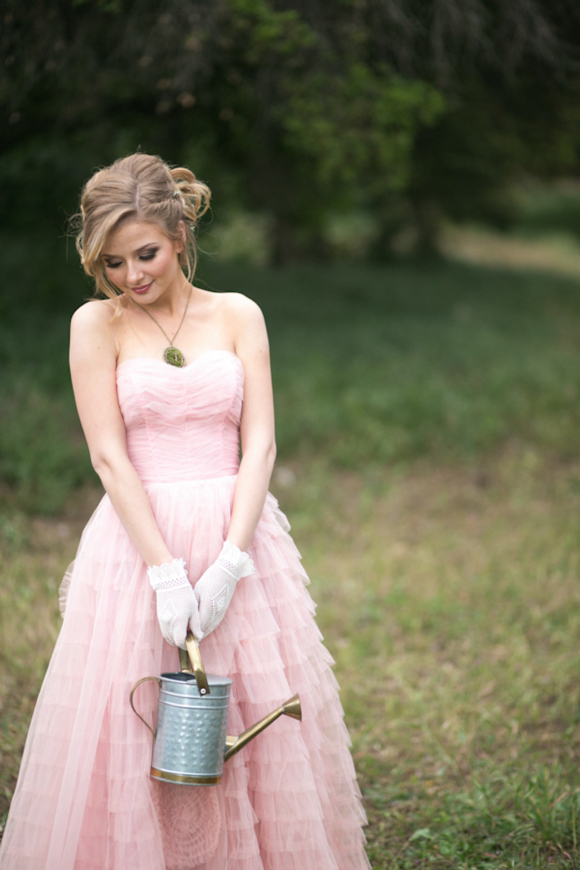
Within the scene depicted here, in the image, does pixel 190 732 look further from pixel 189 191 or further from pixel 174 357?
pixel 189 191

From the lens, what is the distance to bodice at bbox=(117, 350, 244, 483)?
242 centimetres

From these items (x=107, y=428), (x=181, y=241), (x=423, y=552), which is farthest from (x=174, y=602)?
(x=423, y=552)

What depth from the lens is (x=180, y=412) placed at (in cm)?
247

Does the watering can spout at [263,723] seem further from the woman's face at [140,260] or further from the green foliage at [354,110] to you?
the green foliage at [354,110]

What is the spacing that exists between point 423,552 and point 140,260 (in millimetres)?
3821

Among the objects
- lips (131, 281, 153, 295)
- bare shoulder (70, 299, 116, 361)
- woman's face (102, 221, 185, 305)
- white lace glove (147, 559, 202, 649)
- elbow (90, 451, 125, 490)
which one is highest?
woman's face (102, 221, 185, 305)

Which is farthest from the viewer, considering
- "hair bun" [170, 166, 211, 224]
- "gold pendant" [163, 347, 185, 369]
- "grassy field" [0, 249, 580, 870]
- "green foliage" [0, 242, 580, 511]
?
"green foliage" [0, 242, 580, 511]

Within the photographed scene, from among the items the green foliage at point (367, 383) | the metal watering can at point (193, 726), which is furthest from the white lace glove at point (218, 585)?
the green foliage at point (367, 383)

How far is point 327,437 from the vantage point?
7.54 m

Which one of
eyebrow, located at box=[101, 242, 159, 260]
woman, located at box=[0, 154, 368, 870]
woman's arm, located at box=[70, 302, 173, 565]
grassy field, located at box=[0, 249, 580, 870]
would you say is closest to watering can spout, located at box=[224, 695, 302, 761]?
woman, located at box=[0, 154, 368, 870]

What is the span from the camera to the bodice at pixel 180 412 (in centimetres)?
242

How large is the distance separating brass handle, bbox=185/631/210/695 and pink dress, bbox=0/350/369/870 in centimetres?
20

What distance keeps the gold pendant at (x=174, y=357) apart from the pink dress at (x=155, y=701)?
0.13 ft

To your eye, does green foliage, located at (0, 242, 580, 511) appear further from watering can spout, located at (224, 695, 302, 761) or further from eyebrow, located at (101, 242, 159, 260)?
watering can spout, located at (224, 695, 302, 761)
